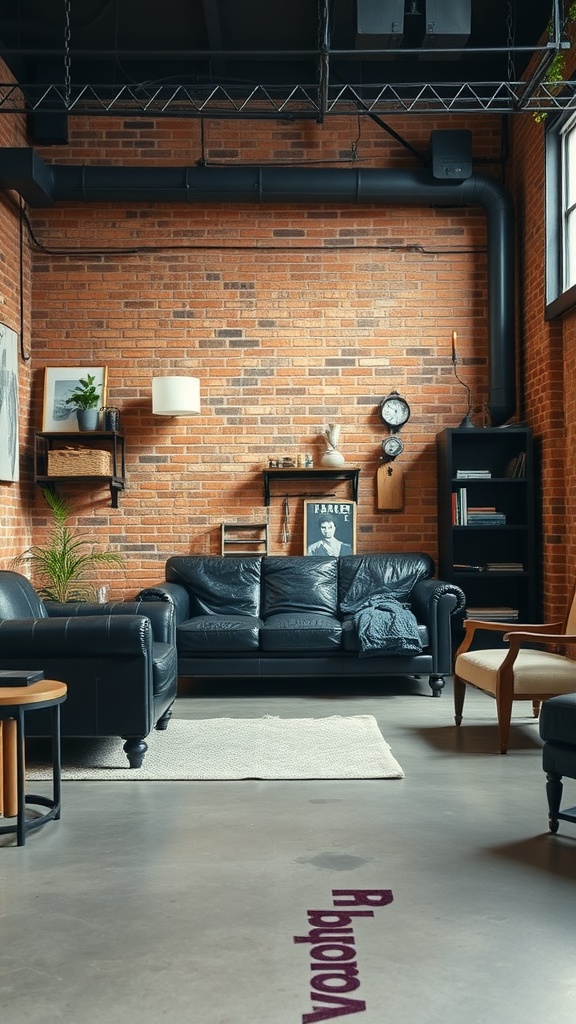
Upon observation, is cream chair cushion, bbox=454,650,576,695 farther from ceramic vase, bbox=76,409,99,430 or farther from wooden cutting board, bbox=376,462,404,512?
ceramic vase, bbox=76,409,99,430

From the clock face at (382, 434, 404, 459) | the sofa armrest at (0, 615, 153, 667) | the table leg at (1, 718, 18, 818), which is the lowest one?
the table leg at (1, 718, 18, 818)

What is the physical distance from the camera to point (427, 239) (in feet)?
27.2

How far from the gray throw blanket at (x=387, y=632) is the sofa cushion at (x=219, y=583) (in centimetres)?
104

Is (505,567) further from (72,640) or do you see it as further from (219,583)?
(72,640)

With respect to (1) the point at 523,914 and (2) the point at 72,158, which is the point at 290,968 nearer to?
(1) the point at 523,914

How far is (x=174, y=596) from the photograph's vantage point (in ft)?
23.7

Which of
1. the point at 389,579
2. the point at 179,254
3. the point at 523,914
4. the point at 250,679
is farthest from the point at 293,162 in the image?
the point at 523,914

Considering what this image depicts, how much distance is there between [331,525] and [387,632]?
1604mm

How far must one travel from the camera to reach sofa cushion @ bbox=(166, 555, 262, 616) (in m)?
7.68

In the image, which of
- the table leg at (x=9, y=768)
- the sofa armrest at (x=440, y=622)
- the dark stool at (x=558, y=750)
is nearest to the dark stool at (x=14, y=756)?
the table leg at (x=9, y=768)

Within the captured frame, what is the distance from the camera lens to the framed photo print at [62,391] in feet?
26.6

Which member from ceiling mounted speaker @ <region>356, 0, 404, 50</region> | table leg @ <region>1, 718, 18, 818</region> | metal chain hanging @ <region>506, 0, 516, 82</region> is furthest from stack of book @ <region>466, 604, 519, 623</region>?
table leg @ <region>1, 718, 18, 818</region>

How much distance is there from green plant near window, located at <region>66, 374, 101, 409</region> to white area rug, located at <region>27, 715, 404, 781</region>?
9.67ft

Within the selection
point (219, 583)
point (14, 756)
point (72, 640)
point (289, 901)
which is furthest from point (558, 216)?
point (289, 901)
